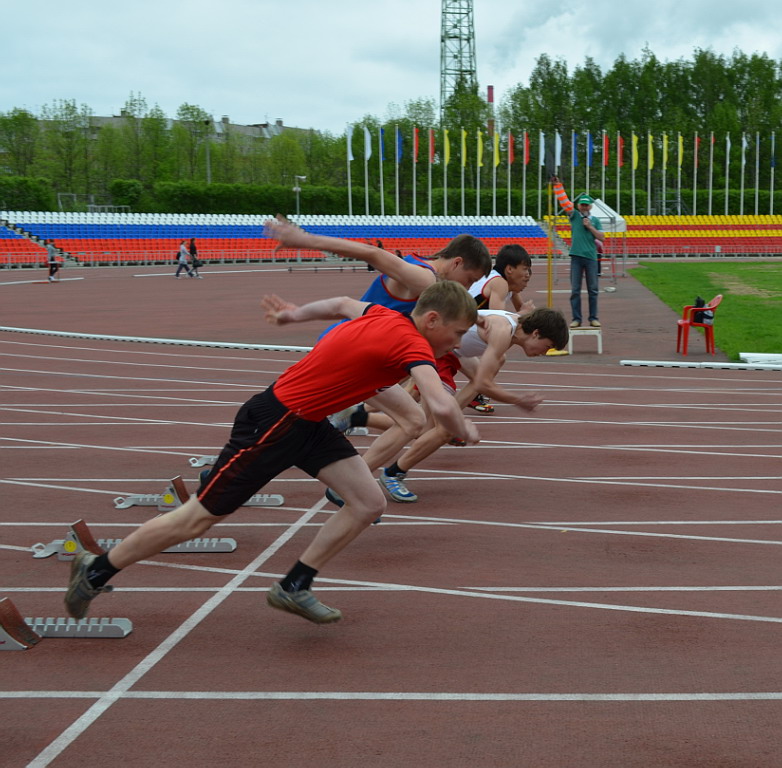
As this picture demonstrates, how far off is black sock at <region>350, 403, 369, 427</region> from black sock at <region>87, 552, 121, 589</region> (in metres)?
3.02

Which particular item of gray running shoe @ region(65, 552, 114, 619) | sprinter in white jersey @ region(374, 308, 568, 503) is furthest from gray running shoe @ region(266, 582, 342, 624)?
sprinter in white jersey @ region(374, 308, 568, 503)

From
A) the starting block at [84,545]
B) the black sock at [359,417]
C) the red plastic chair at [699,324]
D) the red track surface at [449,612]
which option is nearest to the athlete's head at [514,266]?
the red track surface at [449,612]

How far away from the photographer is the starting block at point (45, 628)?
14.1 ft

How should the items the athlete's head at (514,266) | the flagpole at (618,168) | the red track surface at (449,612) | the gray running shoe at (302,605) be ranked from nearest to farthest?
the red track surface at (449,612), the gray running shoe at (302,605), the athlete's head at (514,266), the flagpole at (618,168)

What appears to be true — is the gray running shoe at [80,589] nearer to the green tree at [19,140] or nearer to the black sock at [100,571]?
the black sock at [100,571]

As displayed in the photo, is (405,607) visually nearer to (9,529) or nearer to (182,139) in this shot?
(9,529)

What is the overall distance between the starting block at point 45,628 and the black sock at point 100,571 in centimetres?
22

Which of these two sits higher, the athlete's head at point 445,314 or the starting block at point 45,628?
the athlete's head at point 445,314

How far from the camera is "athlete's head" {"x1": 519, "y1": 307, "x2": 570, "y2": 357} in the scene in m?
6.17

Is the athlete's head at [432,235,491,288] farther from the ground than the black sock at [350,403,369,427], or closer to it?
farther from the ground

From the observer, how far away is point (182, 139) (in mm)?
87500

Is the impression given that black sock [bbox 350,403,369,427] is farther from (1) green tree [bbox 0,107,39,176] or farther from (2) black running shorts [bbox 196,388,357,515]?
(1) green tree [bbox 0,107,39,176]

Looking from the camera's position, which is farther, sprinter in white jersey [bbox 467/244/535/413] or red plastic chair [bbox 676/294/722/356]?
red plastic chair [bbox 676/294/722/356]

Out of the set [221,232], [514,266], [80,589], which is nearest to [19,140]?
[221,232]
